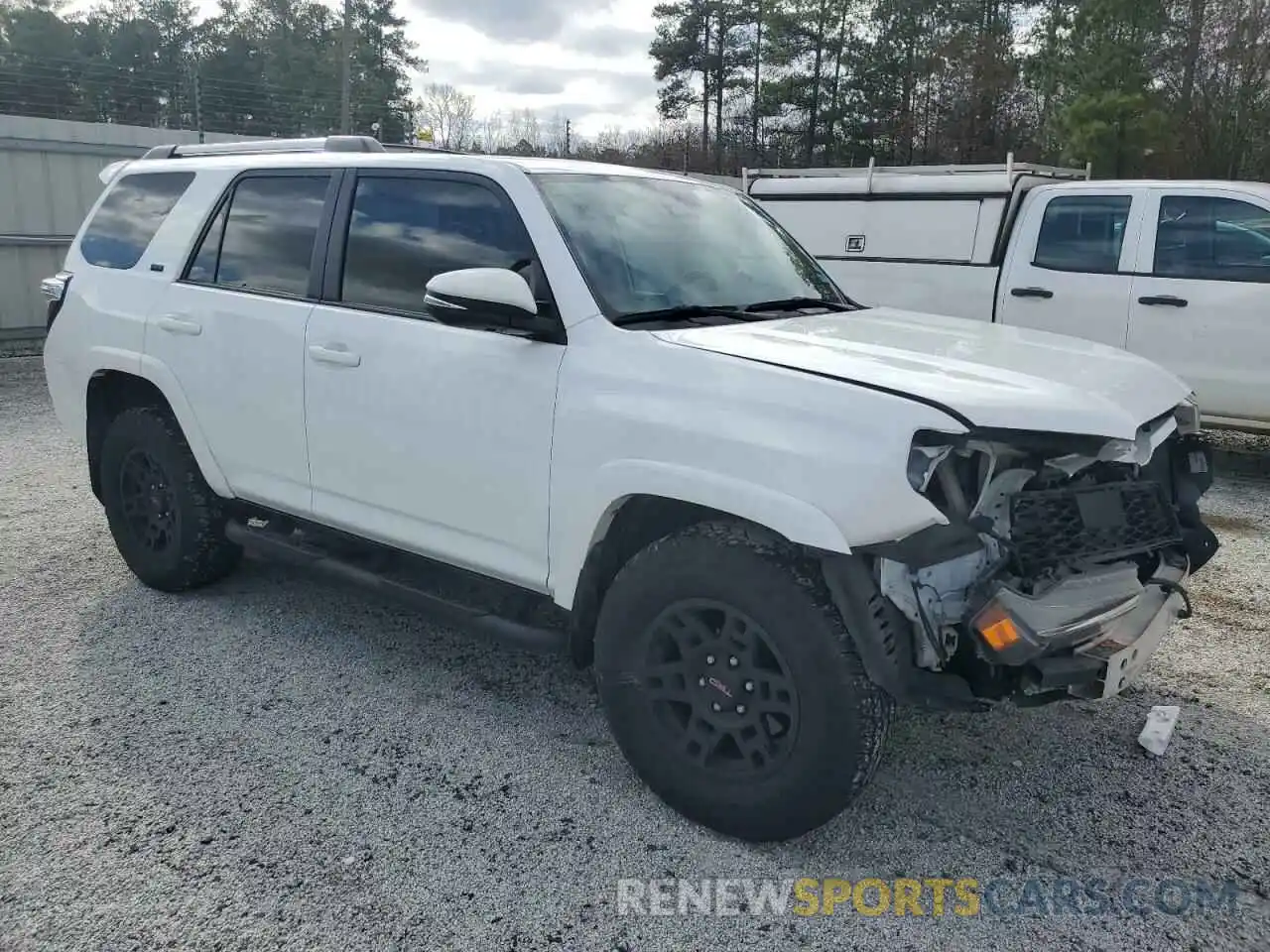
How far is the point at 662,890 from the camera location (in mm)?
2693

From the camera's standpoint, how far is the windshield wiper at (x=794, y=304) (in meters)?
3.54

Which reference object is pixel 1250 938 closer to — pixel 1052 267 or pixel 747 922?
pixel 747 922

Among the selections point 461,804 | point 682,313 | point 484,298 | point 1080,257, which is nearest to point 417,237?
point 484,298

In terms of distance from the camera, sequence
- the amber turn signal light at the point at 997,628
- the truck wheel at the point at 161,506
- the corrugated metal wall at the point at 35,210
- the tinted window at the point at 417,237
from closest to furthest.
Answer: the amber turn signal light at the point at 997,628, the tinted window at the point at 417,237, the truck wheel at the point at 161,506, the corrugated metal wall at the point at 35,210

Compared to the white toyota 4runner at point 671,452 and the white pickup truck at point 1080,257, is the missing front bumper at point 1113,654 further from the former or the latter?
the white pickup truck at point 1080,257

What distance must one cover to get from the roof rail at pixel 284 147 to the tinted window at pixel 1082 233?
5483 mm

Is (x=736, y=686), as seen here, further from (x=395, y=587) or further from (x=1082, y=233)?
(x=1082, y=233)

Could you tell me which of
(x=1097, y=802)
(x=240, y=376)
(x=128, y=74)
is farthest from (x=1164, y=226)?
(x=128, y=74)

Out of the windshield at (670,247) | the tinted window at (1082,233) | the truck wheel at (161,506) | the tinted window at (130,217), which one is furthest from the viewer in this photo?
the tinted window at (1082,233)

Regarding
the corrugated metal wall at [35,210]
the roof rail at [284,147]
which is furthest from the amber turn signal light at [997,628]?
the corrugated metal wall at [35,210]

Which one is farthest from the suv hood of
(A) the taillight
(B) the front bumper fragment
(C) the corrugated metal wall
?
(C) the corrugated metal wall

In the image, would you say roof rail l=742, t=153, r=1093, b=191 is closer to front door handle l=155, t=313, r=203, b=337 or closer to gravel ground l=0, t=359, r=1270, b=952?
gravel ground l=0, t=359, r=1270, b=952

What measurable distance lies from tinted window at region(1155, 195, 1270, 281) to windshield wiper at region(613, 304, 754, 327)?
5.19m

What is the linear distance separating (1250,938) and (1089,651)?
0.80 meters
